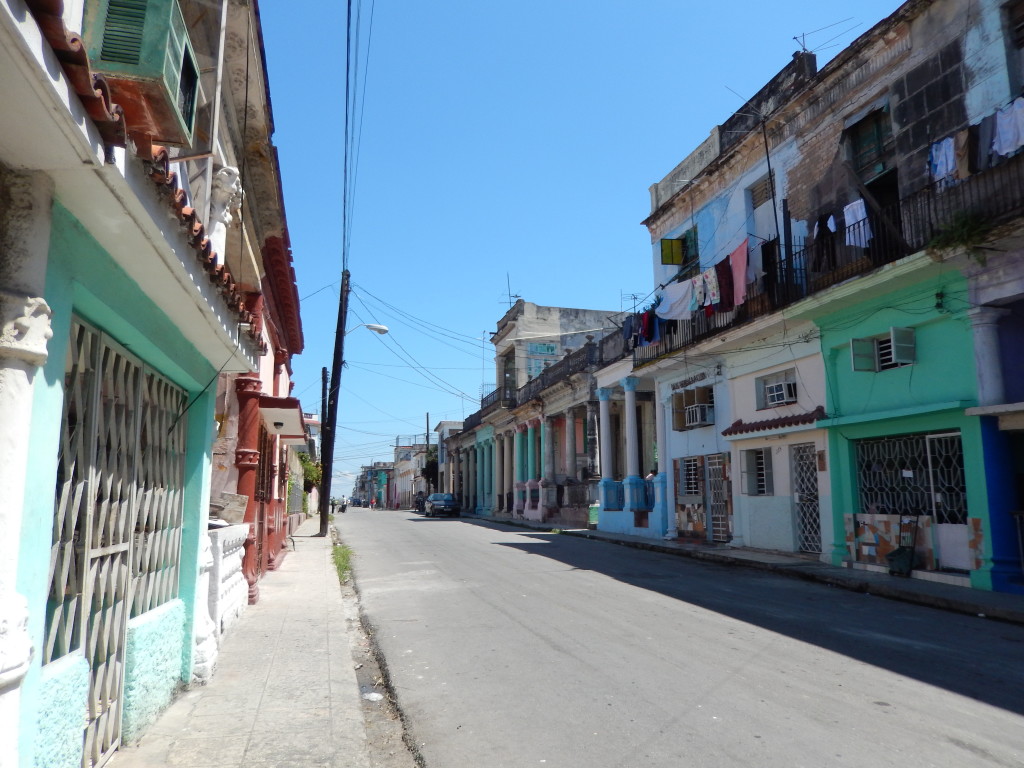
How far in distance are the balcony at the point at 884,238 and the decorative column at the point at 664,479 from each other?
3438 mm

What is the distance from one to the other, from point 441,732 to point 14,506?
123 inches

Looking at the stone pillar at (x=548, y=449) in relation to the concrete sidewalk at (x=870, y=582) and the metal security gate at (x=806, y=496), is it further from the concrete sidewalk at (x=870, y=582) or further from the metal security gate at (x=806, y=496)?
the metal security gate at (x=806, y=496)

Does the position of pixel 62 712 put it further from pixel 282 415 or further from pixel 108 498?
pixel 282 415

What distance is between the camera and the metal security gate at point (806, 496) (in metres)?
15.2

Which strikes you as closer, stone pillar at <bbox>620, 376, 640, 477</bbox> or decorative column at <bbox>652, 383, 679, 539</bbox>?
decorative column at <bbox>652, 383, 679, 539</bbox>

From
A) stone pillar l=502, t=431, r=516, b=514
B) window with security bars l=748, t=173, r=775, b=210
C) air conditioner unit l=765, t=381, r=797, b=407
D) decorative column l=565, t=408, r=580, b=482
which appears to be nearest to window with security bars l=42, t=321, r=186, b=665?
air conditioner unit l=765, t=381, r=797, b=407

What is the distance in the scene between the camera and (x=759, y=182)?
1808 cm

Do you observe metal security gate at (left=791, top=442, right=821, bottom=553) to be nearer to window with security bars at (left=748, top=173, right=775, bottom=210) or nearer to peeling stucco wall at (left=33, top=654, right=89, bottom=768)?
window with security bars at (left=748, top=173, right=775, bottom=210)

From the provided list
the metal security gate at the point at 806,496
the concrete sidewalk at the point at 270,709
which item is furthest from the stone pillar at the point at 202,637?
the metal security gate at the point at 806,496

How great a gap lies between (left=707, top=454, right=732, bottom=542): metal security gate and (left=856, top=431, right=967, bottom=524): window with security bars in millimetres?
4825

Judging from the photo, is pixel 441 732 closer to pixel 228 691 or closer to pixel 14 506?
pixel 228 691

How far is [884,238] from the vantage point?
13109 mm

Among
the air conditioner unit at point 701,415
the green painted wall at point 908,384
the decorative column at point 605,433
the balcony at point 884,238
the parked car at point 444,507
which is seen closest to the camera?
the balcony at point 884,238

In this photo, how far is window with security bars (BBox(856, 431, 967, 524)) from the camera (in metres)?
11.8
